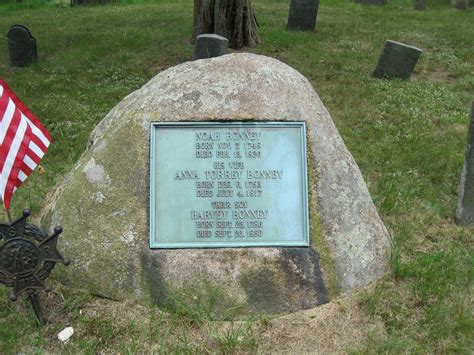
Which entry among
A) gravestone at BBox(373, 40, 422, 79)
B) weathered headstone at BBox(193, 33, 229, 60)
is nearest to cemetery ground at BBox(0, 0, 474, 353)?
gravestone at BBox(373, 40, 422, 79)

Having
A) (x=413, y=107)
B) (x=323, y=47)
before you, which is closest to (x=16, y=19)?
(x=323, y=47)

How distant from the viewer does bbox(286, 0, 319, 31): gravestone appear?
1080 centimetres

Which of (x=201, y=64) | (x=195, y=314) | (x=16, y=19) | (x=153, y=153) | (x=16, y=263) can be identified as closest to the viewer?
(x=16, y=263)

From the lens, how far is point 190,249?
3.55 m

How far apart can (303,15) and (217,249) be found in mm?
8305

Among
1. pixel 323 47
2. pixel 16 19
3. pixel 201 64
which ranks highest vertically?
pixel 201 64

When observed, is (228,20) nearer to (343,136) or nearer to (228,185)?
(343,136)

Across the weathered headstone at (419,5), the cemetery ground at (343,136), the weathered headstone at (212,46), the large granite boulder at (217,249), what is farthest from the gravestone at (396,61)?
the weathered headstone at (419,5)

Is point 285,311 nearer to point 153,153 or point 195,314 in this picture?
point 195,314

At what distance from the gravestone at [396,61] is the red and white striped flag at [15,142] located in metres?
5.90

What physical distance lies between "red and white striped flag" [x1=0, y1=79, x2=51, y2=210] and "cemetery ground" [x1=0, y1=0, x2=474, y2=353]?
76cm

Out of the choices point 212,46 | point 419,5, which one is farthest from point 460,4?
point 212,46

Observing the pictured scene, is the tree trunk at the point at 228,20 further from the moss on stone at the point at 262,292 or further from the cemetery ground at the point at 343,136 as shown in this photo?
the moss on stone at the point at 262,292

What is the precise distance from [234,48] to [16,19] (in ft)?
22.3
